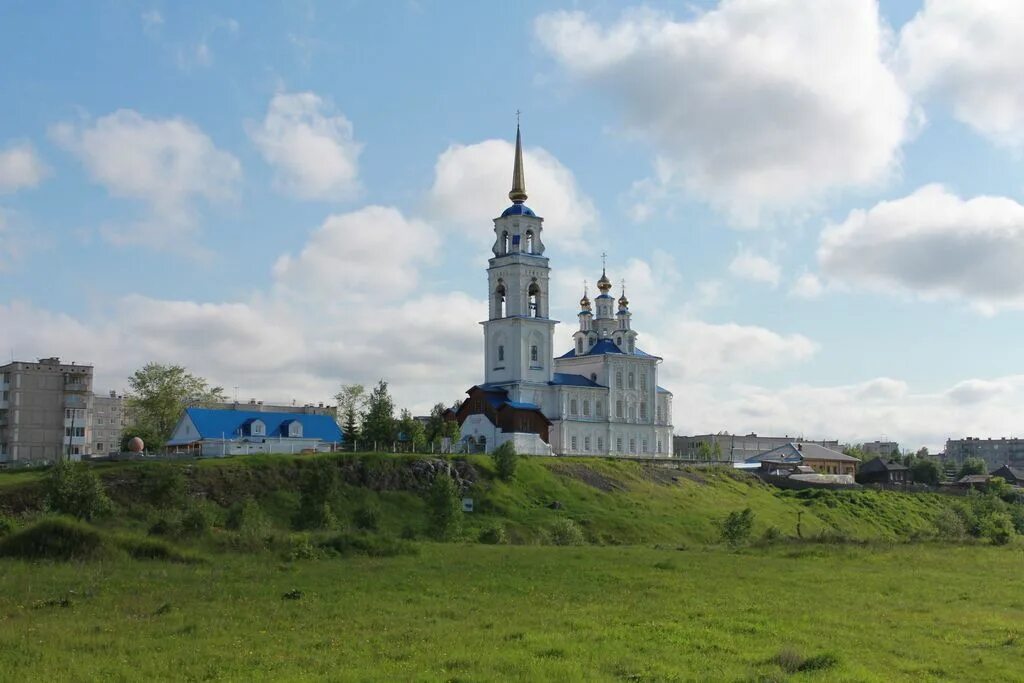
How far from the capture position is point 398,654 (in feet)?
67.4

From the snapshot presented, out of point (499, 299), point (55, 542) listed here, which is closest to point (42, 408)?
point (499, 299)

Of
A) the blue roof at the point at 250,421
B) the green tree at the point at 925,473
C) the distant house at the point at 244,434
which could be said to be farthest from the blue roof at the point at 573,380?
the green tree at the point at 925,473

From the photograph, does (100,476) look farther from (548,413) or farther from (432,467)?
(548,413)

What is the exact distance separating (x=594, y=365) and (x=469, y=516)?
40.4 meters

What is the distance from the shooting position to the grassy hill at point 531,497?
58.3 metres

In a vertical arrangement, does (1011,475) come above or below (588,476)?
above

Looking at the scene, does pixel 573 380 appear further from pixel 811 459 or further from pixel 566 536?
pixel 566 536

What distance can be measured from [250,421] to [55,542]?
144 feet

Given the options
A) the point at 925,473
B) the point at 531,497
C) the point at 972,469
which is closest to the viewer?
the point at 531,497

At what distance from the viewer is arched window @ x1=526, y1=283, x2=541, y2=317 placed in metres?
98.3

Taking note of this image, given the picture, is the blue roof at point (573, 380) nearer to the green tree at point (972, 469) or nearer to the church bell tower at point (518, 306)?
the church bell tower at point (518, 306)

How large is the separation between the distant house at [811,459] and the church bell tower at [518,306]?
98.5 feet

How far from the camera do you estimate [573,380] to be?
10000 centimetres

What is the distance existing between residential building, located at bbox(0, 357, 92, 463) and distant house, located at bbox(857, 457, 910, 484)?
267 feet
